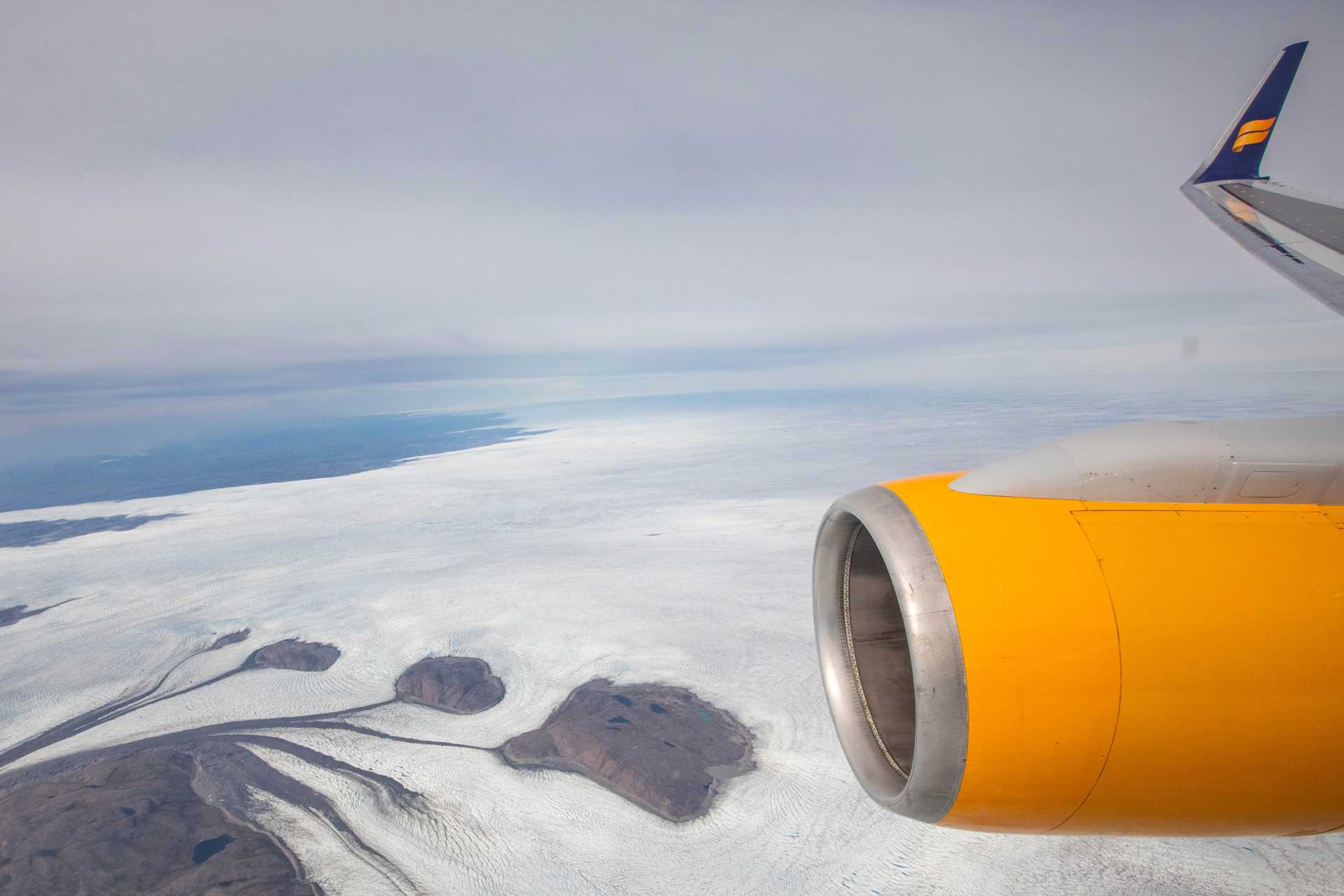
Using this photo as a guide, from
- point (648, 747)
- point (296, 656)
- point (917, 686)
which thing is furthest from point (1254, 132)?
point (296, 656)

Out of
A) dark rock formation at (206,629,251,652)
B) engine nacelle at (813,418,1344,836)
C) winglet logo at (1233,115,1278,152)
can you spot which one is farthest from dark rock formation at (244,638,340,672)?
winglet logo at (1233,115,1278,152)

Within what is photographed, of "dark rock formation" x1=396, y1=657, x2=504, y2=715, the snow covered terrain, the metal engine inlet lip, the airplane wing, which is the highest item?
the airplane wing

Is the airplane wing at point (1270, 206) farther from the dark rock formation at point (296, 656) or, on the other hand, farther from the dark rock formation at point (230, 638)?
the dark rock formation at point (230, 638)

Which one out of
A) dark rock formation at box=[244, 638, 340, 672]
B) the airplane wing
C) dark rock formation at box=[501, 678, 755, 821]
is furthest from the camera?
dark rock formation at box=[244, 638, 340, 672]

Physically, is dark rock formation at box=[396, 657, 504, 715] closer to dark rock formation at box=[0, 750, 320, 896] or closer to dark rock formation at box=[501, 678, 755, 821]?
dark rock formation at box=[501, 678, 755, 821]

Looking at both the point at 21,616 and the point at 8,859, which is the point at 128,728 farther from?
the point at 21,616

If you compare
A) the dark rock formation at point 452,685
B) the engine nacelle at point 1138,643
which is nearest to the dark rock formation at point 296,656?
the dark rock formation at point 452,685
